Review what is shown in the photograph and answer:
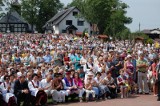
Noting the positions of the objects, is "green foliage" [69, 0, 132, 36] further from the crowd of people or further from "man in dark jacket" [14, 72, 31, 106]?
"man in dark jacket" [14, 72, 31, 106]

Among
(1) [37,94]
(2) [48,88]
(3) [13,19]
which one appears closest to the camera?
(1) [37,94]

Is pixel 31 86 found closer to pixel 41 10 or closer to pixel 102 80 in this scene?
pixel 102 80

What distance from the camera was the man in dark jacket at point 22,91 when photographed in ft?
42.5

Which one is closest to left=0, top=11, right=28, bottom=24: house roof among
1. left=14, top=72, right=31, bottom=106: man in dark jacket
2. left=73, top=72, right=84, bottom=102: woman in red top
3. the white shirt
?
left=73, top=72, right=84, bottom=102: woman in red top

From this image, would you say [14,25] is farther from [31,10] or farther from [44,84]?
[44,84]

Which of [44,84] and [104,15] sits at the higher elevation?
[104,15]

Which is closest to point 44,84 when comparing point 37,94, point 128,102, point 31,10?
point 37,94

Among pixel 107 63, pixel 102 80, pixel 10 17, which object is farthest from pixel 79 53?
pixel 10 17

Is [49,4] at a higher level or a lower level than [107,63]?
higher

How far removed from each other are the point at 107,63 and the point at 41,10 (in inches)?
3330

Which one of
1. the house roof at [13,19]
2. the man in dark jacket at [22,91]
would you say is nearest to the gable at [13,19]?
the house roof at [13,19]

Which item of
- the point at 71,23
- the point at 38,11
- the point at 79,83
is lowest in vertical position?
the point at 79,83

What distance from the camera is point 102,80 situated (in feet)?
50.1

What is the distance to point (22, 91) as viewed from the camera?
1298cm
